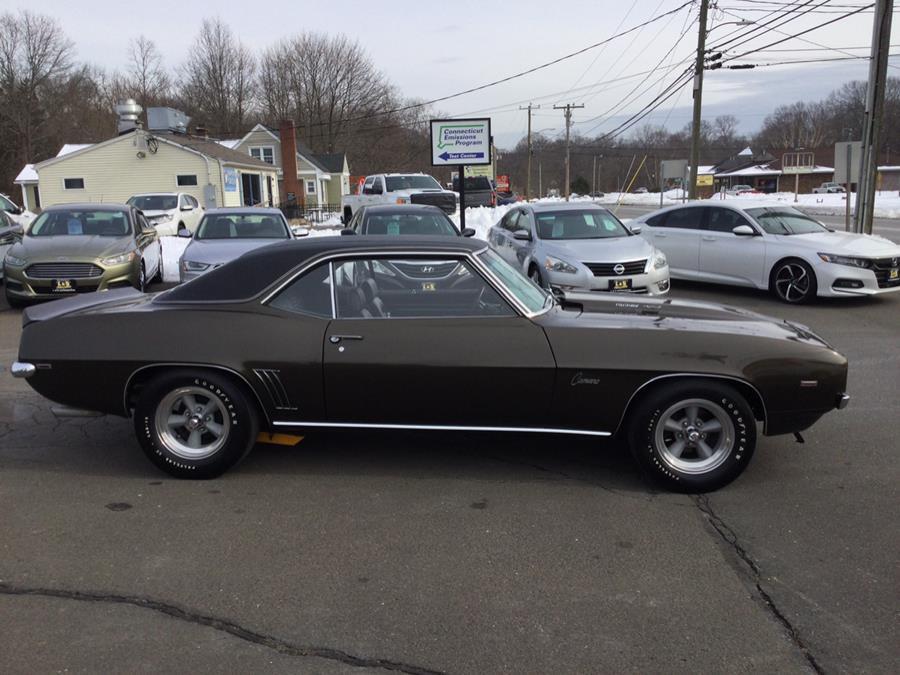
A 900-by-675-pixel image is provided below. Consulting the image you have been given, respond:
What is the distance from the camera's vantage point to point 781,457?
191 inches

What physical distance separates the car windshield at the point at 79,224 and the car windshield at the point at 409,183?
14.7m

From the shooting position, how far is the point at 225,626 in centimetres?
298

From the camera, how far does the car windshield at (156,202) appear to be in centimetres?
2288

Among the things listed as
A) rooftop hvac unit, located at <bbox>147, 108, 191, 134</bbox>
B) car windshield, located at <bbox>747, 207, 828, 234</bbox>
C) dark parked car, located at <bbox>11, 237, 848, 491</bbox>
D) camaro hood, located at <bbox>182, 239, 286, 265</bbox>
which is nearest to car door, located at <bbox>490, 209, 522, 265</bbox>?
car windshield, located at <bbox>747, 207, 828, 234</bbox>

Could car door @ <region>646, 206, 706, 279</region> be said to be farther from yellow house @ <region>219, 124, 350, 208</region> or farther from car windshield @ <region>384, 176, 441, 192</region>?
yellow house @ <region>219, 124, 350, 208</region>

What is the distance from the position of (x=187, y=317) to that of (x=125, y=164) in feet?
116

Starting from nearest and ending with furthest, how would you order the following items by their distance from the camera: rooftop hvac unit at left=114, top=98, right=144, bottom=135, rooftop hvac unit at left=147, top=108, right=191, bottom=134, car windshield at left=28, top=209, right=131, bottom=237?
1. car windshield at left=28, top=209, right=131, bottom=237
2. rooftop hvac unit at left=114, top=98, right=144, bottom=135
3. rooftop hvac unit at left=147, top=108, right=191, bottom=134

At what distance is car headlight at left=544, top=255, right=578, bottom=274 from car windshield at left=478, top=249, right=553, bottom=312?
5.24 metres

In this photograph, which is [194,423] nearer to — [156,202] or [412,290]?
[412,290]

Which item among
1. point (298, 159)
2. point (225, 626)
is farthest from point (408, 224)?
point (298, 159)

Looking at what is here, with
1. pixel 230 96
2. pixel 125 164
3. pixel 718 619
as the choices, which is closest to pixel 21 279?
pixel 718 619

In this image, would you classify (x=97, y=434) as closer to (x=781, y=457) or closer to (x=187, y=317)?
(x=187, y=317)

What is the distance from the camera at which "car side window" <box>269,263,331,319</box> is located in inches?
175

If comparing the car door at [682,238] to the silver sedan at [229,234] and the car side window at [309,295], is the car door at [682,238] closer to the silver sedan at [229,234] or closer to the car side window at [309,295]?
the silver sedan at [229,234]
